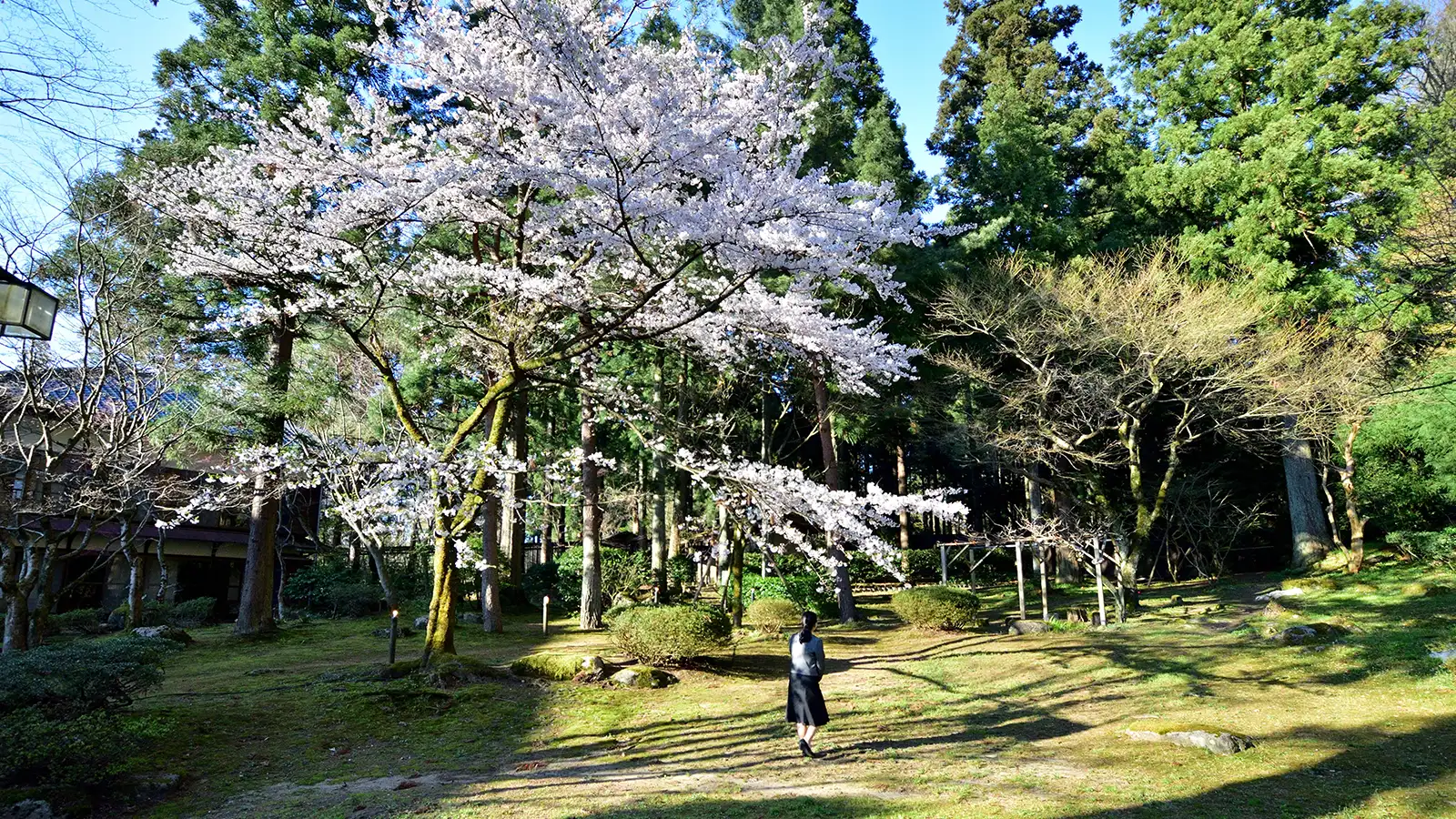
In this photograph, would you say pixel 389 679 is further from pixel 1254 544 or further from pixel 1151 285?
pixel 1254 544

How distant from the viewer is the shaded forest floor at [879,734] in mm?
5375

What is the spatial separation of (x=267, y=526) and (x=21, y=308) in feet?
36.7

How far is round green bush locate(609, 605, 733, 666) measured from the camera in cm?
1012

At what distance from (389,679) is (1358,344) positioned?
18776 millimetres

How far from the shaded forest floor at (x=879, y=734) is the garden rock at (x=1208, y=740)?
4.4 inches

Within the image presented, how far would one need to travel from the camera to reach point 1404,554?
1747 centimetres

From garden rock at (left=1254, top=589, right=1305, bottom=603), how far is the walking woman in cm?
1282

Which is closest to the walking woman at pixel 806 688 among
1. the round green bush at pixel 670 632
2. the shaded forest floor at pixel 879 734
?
the shaded forest floor at pixel 879 734

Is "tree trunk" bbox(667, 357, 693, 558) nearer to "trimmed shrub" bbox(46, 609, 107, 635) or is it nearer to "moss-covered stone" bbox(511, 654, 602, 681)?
"moss-covered stone" bbox(511, 654, 602, 681)

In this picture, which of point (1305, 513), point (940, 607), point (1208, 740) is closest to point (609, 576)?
point (940, 607)

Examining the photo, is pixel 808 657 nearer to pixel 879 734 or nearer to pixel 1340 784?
pixel 879 734

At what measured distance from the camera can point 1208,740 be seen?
655cm

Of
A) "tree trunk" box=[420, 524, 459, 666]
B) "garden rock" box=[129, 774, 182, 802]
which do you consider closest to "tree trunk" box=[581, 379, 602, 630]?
"tree trunk" box=[420, 524, 459, 666]

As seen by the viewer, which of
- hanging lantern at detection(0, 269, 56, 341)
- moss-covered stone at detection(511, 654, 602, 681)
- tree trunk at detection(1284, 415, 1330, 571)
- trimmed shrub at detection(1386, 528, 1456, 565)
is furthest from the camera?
tree trunk at detection(1284, 415, 1330, 571)
